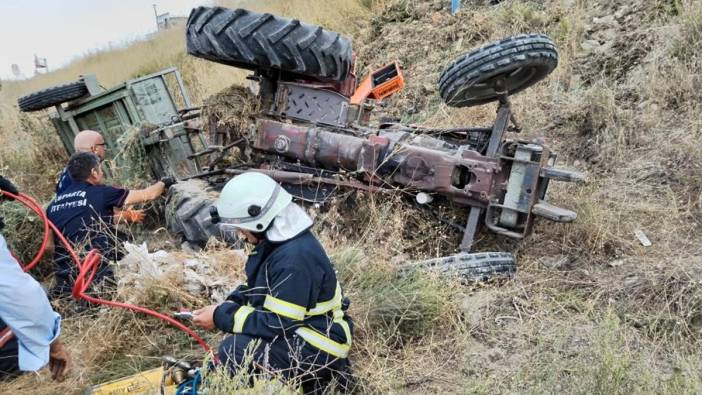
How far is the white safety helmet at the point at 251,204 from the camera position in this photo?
2709 millimetres

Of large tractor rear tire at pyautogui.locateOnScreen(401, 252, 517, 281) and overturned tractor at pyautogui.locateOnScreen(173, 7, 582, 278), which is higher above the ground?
overturned tractor at pyautogui.locateOnScreen(173, 7, 582, 278)

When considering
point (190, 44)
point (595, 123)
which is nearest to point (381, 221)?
point (190, 44)

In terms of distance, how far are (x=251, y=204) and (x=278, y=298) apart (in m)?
0.43

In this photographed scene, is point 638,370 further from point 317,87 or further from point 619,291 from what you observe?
point 317,87

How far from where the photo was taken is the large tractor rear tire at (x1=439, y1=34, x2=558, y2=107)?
152 inches

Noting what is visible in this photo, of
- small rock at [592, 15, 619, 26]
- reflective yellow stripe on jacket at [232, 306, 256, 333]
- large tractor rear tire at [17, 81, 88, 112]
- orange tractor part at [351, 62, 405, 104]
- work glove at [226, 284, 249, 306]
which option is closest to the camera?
reflective yellow stripe on jacket at [232, 306, 256, 333]

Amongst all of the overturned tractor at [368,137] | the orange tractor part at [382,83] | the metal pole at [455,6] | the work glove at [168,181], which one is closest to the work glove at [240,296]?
the overturned tractor at [368,137]

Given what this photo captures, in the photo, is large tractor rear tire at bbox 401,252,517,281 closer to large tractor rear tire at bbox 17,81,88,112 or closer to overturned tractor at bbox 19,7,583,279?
overturned tractor at bbox 19,7,583,279

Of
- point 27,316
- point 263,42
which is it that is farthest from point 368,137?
point 27,316

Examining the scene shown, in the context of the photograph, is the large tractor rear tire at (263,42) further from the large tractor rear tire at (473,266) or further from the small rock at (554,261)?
the small rock at (554,261)

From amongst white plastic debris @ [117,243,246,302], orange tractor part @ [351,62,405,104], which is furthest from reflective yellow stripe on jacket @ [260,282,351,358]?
orange tractor part @ [351,62,405,104]

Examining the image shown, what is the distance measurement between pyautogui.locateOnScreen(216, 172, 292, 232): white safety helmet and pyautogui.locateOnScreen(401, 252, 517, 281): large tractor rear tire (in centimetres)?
148

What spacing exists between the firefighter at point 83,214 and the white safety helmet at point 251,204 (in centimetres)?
189

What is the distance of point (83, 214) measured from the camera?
4.41 metres
